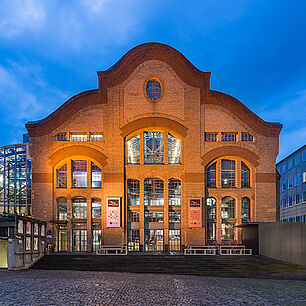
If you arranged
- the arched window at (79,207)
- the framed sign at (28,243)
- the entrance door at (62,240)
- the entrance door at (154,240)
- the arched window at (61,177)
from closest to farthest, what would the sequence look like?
the framed sign at (28,243), the entrance door at (154,240), the entrance door at (62,240), the arched window at (79,207), the arched window at (61,177)

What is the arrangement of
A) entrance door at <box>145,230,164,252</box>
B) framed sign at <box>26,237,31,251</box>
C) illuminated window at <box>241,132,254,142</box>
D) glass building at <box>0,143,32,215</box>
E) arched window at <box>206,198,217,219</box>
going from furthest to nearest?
1. glass building at <box>0,143,32,215</box>
2. illuminated window at <box>241,132,254,142</box>
3. arched window at <box>206,198,217,219</box>
4. entrance door at <box>145,230,164,252</box>
5. framed sign at <box>26,237,31,251</box>

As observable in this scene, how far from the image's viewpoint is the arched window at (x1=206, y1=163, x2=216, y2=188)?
3162 centimetres

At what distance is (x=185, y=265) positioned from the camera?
22.2 meters

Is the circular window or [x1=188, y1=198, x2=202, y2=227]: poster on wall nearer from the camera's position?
[x1=188, y1=198, x2=202, y2=227]: poster on wall

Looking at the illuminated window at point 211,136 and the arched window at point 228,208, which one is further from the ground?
the illuminated window at point 211,136

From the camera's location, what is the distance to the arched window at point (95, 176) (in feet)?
104

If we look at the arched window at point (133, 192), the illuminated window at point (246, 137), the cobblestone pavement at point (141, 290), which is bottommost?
the cobblestone pavement at point (141, 290)

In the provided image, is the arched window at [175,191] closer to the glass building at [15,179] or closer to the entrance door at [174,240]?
the entrance door at [174,240]

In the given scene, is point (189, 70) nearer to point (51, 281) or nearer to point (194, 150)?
point (194, 150)

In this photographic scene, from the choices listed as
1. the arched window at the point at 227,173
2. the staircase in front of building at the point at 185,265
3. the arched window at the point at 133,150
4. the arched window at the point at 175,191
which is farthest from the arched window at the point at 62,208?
the arched window at the point at 227,173

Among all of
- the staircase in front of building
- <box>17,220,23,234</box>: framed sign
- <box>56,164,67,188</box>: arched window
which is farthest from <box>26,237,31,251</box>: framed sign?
<box>56,164,67,188</box>: arched window

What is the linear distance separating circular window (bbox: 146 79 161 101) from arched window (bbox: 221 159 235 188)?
9871 mm

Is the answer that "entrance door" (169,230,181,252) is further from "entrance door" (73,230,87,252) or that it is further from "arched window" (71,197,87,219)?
"arched window" (71,197,87,219)

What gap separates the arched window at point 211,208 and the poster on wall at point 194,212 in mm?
1732
